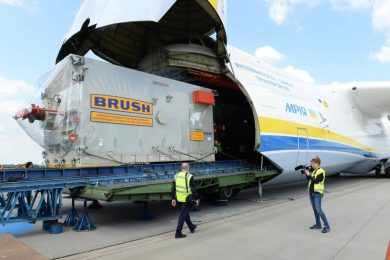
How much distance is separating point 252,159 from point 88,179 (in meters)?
6.15

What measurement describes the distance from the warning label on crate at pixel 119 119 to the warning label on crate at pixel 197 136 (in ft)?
5.17

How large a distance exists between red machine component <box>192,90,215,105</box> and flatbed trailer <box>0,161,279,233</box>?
2.09 meters

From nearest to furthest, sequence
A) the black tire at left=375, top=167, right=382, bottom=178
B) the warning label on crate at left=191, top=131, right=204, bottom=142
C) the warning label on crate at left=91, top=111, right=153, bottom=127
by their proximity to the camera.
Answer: the warning label on crate at left=91, top=111, right=153, bottom=127
the warning label on crate at left=191, top=131, right=204, bottom=142
the black tire at left=375, top=167, right=382, bottom=178

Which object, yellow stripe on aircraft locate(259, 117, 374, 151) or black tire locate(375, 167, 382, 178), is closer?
yellow stripe on aircraft locate(259, 117, 374, 151)

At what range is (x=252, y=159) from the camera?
38.6ft

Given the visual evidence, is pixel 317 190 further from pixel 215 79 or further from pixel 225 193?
pixel 215 79

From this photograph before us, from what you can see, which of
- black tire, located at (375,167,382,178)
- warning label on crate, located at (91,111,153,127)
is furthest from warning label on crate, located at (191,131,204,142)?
black tire, located at (375,167,382,178)

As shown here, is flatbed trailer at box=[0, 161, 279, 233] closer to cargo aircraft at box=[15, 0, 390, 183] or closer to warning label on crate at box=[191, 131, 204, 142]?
cargo aircraft at box=[15, 0, 390, 183]

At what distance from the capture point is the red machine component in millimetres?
10047

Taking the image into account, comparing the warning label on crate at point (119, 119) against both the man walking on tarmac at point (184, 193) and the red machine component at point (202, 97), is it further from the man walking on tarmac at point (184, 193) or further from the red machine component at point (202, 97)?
the man walking on tarmac at point (184, 193)

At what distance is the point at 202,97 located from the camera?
10.1 metres

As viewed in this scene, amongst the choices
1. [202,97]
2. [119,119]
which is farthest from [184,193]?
[202,97]

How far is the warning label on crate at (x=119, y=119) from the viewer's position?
7645mm

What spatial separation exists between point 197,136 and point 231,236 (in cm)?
395
